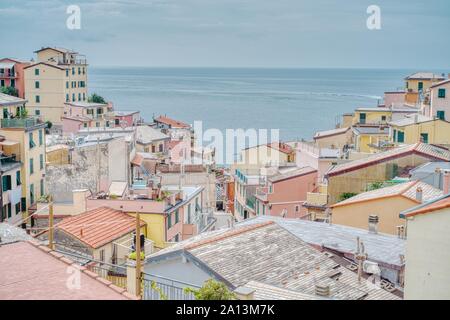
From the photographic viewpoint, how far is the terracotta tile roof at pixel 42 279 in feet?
25.1

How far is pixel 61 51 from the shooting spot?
66875 mm

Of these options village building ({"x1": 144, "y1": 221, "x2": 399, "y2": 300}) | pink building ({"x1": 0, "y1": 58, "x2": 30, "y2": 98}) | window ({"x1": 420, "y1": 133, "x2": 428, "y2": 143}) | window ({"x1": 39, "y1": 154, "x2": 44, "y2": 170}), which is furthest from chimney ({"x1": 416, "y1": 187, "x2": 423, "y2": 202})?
pink building ({"x1": 0, "y1": 58, "x2": 30, "y2": 98})

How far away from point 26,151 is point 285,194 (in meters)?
11.3

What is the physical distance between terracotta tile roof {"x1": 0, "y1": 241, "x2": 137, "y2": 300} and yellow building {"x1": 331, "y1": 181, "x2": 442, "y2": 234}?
1073cm

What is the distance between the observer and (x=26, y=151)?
27.7 metres

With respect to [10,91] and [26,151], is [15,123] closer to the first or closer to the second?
[26,151]

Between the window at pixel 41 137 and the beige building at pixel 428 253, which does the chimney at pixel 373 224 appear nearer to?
the beige building at pixel 428 253

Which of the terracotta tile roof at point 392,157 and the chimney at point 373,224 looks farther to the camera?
the terracotta tile roof at point 392,157

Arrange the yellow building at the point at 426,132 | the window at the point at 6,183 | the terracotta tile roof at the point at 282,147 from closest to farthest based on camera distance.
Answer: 1. the window at the point at 6,183
2. the yellow building at the point at 426,132
3. the terracotta tile roof at the point at 282,147

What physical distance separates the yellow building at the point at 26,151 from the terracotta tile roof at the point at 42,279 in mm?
18558

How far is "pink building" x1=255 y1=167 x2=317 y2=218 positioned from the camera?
29500 mm

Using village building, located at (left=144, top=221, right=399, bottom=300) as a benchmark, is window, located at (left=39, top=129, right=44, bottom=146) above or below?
above

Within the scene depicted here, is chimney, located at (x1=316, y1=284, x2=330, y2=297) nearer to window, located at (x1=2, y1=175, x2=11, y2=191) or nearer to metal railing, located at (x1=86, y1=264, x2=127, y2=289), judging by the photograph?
metal railing, located at (x1=86, y1=264, x2=127, y2=289)

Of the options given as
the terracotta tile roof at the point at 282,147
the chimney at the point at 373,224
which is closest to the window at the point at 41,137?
the terracotta tile roof at the point at 282,147
